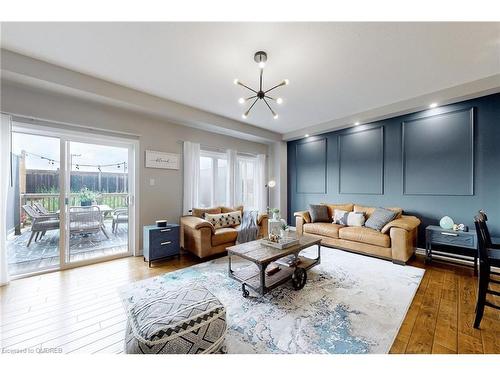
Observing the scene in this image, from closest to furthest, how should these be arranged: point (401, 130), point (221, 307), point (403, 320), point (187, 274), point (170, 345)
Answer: point (170, 345) < point (221, 307) < point (403, 320) < point (187, 274) < point (401, 130)

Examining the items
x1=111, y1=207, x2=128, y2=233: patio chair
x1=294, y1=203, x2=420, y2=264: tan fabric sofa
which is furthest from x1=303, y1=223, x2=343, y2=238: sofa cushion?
x1=111, y1=207, x2=128, y2=233: patio chair

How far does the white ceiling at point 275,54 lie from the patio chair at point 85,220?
200cm

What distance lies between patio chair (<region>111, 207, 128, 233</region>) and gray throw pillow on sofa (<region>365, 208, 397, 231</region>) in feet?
14.5

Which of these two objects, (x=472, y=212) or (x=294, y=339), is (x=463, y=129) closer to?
(x=472, y=212)

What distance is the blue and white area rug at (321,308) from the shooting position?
159 centimetres

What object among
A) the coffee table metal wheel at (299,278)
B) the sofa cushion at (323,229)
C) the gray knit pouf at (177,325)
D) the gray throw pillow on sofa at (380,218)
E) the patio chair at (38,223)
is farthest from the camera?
the sofa cushion at (323,229)

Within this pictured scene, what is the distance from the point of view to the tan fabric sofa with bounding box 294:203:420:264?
313cm

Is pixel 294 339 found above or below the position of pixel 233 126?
below

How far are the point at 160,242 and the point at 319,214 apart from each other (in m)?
3.28

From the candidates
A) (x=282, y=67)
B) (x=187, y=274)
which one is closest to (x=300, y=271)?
(x=187, y=274)

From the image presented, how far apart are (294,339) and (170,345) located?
0.97 metres

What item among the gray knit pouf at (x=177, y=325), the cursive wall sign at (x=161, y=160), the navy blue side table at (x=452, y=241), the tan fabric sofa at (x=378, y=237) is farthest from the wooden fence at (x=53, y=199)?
the navy blue side table at (x=452, y=241)

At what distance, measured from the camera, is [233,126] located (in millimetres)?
4391

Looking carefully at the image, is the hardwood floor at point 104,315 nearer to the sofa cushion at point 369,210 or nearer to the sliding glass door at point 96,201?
the sliding glass door at point 96,201
